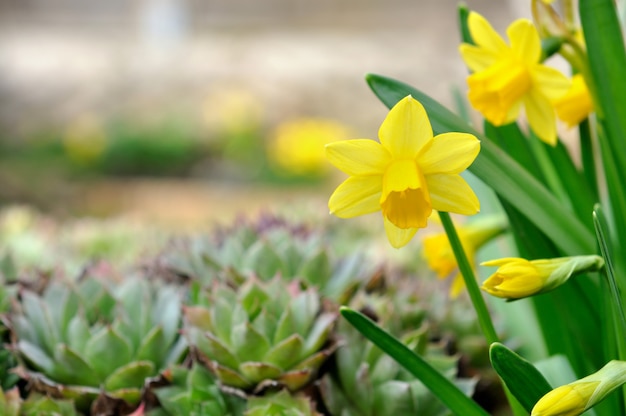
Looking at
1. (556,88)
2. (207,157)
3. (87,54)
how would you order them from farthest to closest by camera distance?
(87,54) < (207,157) < (556,88)

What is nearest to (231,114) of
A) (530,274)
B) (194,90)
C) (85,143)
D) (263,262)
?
(85,143)

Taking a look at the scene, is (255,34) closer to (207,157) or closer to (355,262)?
(207,157)

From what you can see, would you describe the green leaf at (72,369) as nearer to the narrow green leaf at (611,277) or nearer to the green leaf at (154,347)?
the green leaf at (154,347)

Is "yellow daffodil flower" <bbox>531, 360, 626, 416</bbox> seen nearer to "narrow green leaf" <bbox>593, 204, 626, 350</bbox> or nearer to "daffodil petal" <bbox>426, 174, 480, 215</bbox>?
"narrow green leaf" <bbox>593, 204, 626, 350</bbox>

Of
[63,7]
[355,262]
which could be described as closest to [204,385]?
[355,262]

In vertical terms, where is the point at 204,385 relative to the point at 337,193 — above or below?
below

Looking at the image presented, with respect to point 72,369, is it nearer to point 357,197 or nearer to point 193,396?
point 193,396

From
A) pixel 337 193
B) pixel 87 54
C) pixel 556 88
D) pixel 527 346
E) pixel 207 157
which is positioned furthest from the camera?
pixel 87 54

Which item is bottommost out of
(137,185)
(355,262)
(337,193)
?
(137,185)
